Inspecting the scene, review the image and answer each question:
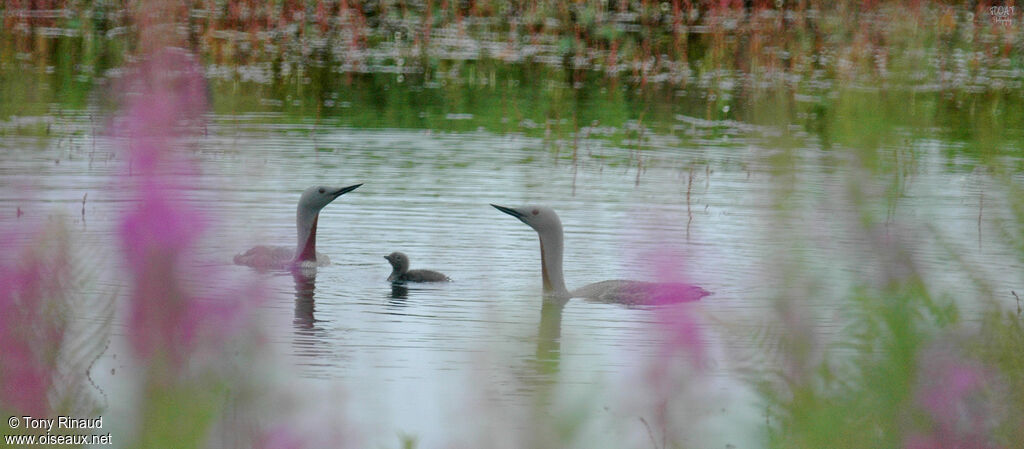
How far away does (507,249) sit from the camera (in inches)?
403

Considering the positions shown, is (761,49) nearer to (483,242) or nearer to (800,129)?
(800,129)

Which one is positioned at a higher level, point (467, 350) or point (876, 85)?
point (876, 85)

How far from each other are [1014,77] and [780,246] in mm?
19202

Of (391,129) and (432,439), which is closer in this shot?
(432,439)

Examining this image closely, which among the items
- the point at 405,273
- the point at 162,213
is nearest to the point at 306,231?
the point at 405,273

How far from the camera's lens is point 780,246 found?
91.0 inches

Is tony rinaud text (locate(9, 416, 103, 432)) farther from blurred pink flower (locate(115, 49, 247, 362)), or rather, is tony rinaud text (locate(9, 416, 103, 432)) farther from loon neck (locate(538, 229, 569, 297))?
loon neck (locate(538, 229, 569, 297))

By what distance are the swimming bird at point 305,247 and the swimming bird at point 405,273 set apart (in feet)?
1.92

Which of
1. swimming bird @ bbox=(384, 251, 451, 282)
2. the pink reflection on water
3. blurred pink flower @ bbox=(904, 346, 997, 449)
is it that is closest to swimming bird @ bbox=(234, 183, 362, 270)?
swimming bird @ bbox=(384, 251, 451, 282)

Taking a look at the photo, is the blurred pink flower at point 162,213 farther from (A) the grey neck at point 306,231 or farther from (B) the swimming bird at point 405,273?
(A) the grey neck at point 306,231

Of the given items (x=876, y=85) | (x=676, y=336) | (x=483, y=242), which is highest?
(x=876, y=85)

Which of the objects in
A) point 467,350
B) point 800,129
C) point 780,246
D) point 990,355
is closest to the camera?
point 780,246

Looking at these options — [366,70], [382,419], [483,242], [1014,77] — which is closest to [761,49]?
[1014,77]

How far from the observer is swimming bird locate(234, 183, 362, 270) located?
9438mm
